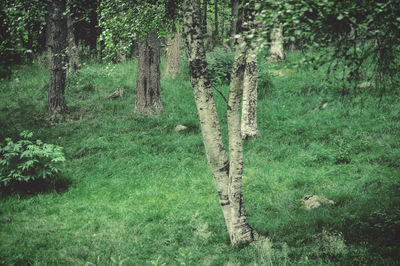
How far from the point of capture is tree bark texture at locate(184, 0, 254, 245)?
5.16 meters

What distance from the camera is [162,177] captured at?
344 inches

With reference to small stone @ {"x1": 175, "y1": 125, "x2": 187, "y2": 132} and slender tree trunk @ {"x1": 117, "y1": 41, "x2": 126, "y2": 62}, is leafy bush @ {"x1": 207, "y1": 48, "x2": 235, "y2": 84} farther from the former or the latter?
slender tree trunk @ {"x1": 117, "y1": 41, "x2": 126, "y2": 62}

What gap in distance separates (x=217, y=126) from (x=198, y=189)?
310 cm

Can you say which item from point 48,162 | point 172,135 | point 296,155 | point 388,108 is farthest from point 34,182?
point 388,108

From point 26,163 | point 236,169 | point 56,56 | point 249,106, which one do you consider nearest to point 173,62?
point 56,56

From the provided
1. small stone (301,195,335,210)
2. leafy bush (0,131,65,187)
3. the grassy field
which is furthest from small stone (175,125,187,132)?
small stone (301,195,335,210)

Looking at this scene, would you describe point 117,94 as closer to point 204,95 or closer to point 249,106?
point 249,106

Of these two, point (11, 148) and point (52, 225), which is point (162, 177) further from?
point (11, 148)

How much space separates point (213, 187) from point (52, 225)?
12.7 feet

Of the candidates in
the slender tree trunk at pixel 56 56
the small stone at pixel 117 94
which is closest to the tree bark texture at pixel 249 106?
the small stone at pixel 117 94

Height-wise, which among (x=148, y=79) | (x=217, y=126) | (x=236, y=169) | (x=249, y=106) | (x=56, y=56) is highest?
(x=56, y=56)

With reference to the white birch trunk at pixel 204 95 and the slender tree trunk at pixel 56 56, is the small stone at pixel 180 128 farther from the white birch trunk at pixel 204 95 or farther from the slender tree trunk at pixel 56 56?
the white birch trunk at pixel 204 95

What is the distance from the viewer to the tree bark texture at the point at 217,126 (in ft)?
16.9

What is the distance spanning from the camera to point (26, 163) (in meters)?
7.69
